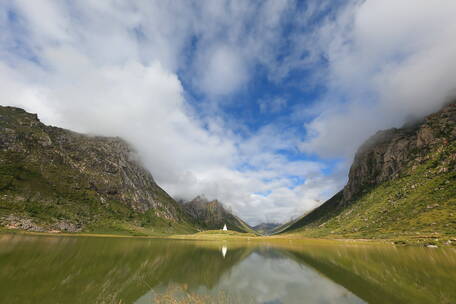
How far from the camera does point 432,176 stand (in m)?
192

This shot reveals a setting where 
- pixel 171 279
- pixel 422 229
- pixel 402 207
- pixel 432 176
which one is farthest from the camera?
pixel 432 176

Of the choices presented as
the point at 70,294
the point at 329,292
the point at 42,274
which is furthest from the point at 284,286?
the point at 42,274

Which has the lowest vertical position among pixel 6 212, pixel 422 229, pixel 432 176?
pixel 422 229

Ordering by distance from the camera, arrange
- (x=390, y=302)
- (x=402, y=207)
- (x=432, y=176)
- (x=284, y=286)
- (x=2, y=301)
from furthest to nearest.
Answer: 1. (x=432, y=176)
2. (x=402, y=207)
3. (x=284, y=286)
4. (x=390, y=302)
5. (x=2, y=301)

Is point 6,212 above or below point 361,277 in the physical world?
above

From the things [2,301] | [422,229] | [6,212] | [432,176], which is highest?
[432,176]

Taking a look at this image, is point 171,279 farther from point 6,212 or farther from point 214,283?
point 6,212

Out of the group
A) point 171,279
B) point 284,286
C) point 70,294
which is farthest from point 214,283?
point 70,294

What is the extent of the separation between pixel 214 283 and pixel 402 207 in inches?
8278

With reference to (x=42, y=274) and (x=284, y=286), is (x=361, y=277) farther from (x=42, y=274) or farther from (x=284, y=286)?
(x=42, y=274)

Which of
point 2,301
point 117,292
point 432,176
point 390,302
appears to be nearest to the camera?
point 2,301

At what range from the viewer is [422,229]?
12744 cm

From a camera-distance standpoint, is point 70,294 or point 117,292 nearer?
point 70,294

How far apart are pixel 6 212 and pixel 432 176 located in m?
377
